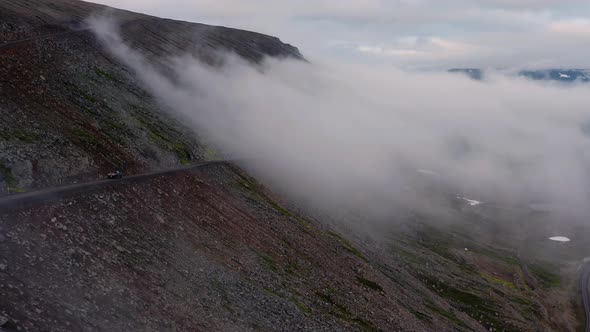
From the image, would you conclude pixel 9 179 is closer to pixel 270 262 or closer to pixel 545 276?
pixel 270 262

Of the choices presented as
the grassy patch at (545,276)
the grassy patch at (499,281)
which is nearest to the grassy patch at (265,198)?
the grassy patch at (499,281)

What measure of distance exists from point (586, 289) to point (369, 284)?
4382 inches

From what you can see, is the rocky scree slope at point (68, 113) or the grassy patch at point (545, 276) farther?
the grassy patch at point (545, 276)

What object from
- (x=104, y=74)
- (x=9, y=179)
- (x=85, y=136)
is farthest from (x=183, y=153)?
(x=9, y=179)

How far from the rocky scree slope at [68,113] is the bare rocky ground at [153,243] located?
29cm

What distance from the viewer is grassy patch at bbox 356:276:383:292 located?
75.3 m

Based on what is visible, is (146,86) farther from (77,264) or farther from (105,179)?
(77,264)

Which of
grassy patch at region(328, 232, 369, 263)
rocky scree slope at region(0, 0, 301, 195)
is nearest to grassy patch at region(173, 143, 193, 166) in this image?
rocky scree slope at region(0, 0, 301, 195)

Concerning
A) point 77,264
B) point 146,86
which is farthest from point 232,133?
point 77,264

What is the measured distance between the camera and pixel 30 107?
2404 inches

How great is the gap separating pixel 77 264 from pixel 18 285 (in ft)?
19.8

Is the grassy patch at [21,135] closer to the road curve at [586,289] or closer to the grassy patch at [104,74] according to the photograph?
the grassy patch at [104,74]

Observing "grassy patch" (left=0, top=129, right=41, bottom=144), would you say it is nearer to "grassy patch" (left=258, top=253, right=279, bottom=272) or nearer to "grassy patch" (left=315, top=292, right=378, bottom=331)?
"grassy patch" (left=258, top=253, right=279, bottom=272)

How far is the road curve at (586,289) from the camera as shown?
422 feet
